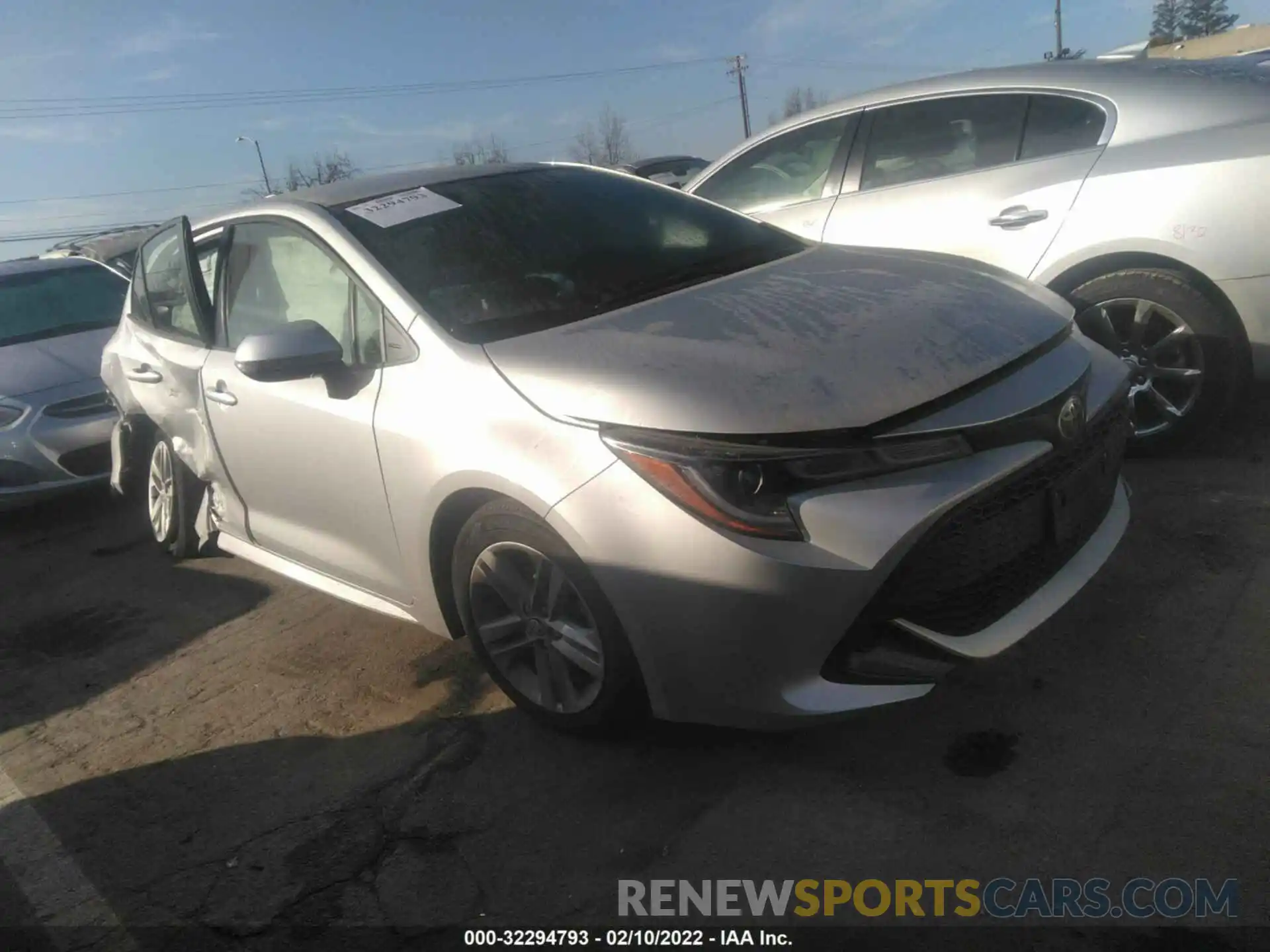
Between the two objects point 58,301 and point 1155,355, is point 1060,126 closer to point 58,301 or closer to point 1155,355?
point 1155,355

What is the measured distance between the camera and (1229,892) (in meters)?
1.98

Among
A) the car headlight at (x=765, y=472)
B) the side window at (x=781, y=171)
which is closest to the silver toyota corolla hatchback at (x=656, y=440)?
the car headlight at (x=765, y=472)

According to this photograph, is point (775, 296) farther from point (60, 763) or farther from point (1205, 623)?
point (60, 763)

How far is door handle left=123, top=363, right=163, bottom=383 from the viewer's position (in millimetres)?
4297

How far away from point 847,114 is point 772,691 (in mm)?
3579

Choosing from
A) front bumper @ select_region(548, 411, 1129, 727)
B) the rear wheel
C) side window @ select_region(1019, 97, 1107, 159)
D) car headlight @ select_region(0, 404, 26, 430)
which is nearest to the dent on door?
car headlight @ select_region(0, 404, 26, 430)

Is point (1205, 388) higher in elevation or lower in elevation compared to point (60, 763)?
higher

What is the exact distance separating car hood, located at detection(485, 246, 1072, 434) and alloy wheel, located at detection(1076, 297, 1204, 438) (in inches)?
44.7

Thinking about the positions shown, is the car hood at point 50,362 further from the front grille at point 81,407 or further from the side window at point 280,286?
the side window at point 280,286

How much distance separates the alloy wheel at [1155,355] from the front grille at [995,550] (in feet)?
5.38

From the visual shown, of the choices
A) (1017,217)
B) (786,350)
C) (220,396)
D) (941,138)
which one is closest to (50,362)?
(220,396)

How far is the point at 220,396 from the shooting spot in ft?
12.2

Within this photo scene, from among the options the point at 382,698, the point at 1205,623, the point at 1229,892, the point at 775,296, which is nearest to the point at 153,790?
the point at 382,698

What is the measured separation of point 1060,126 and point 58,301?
6.61 meters
